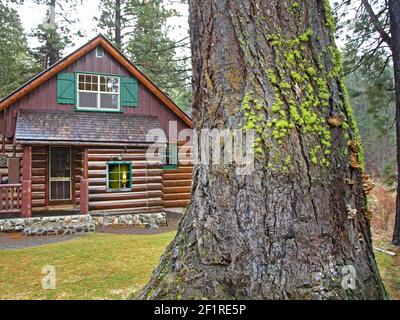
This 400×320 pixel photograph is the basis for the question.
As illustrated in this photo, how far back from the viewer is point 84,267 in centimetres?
592

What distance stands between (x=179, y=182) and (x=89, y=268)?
349 inches

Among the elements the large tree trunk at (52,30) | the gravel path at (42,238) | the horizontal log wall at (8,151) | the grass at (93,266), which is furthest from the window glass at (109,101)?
the large tree trunk at (52,30)

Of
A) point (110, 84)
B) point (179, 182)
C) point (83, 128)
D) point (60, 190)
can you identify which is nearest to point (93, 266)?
point (83, 128)

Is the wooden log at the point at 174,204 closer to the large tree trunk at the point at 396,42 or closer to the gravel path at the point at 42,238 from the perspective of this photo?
the gravel path at the point at 42,238

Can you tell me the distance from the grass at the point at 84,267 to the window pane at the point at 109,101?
19.2ft

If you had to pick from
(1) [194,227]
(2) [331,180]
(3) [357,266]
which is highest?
(2) [331,180]

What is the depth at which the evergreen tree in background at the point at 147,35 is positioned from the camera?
1867 centimetres

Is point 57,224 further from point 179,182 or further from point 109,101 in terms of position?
point 179,182

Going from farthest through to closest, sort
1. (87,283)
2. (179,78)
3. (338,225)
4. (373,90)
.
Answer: (179,78), (373,90), (87,283), (338,225)

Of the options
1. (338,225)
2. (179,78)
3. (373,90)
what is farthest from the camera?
(179,78)
